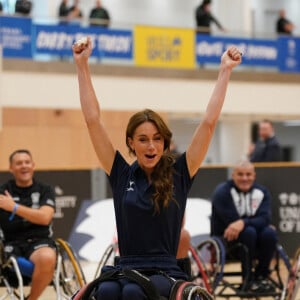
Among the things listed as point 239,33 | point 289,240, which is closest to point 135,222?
point 289,240

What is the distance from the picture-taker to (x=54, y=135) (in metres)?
16.1

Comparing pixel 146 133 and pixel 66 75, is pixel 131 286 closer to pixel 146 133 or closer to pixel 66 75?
pixel 146 133

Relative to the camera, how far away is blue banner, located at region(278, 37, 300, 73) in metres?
16.8

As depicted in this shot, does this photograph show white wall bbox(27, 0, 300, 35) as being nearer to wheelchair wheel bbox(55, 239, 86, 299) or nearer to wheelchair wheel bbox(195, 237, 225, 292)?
wheelchair wheel bbox(195, 237, 225, 292)

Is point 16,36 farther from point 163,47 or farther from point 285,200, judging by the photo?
point 285,200

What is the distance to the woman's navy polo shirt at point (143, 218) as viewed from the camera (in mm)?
3525

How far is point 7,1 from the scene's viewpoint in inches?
621

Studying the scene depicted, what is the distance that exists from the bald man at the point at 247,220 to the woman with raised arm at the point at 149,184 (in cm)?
325

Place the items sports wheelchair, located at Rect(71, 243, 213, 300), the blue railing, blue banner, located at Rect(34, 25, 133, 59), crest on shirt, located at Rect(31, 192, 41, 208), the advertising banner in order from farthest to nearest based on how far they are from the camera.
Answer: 1. blue banner, located at Rect(34, 25, 133, 59)
2. the blue railing
3. the advertising banner
4. crest on shirt, located at Rect(31, 192, 41, 208)
5. sports wheelchair, located at Rect(71, 243, 213, 300)

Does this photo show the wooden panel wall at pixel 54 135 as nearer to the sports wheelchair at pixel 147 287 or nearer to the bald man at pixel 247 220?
the bald man at pixel 247 220

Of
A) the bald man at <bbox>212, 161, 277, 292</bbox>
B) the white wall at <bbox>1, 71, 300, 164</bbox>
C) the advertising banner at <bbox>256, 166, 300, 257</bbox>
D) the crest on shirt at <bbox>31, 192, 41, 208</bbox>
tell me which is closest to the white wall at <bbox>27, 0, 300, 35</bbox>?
the white wall at <bbox>1, 71, 300, 164</bbox>

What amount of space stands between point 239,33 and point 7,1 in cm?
488

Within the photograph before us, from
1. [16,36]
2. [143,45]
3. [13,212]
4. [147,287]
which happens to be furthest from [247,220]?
[143,45]

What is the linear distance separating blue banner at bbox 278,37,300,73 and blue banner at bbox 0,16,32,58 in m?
5.10
